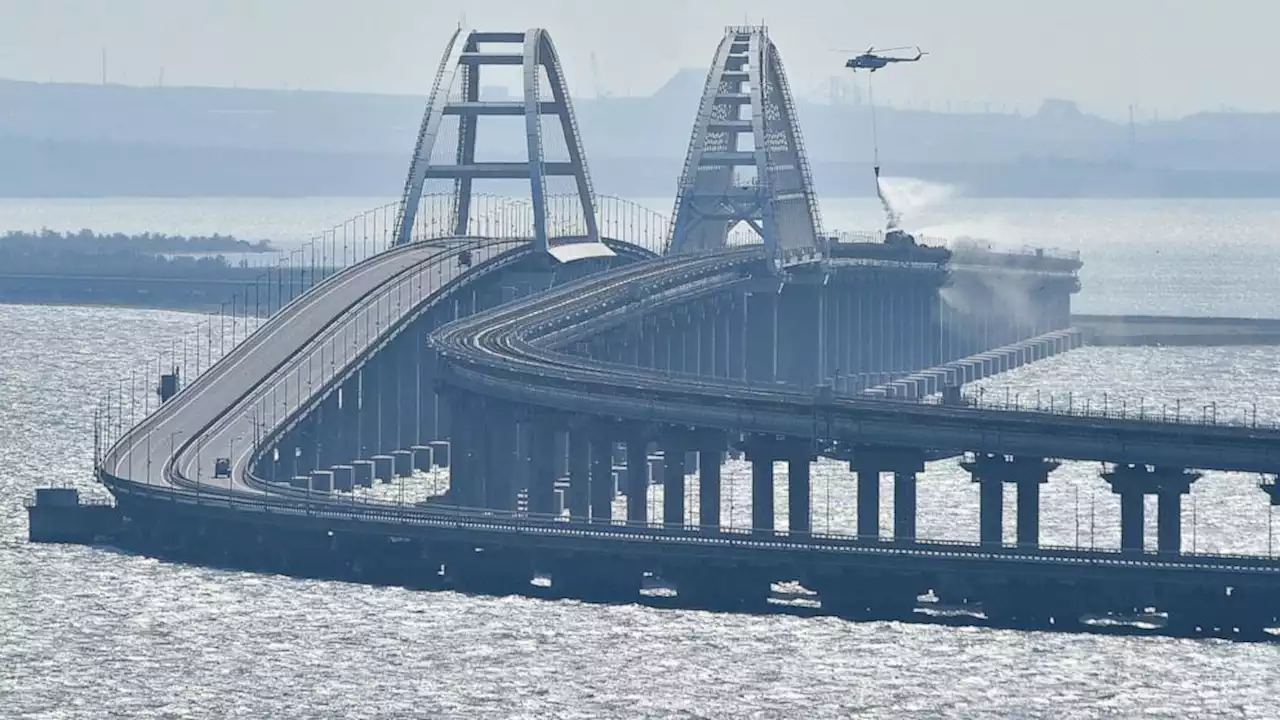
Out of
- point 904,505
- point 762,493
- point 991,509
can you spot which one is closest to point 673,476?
point 762,493

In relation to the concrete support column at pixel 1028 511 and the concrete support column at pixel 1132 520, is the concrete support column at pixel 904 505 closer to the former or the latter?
the concrete support column at pixel 1028 511

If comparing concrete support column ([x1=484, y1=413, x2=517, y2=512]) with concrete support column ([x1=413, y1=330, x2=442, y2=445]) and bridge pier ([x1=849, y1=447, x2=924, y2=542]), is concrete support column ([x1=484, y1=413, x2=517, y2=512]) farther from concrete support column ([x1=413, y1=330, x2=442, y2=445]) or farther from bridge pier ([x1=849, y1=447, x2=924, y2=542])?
concrete support column ([x1=413, y1=330, x2=442, y2=445])

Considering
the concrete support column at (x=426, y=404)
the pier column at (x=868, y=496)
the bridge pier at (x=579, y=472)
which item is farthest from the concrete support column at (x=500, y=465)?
the concrete support column at (x=426, y=404)

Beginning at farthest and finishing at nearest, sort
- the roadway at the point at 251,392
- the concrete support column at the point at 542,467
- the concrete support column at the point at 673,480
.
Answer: the concrete support column at the point at 542,467
the roadway at the point at 251,392
the concrete support column at the point at 673,480

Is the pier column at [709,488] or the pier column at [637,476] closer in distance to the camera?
the pier column at [709,488]

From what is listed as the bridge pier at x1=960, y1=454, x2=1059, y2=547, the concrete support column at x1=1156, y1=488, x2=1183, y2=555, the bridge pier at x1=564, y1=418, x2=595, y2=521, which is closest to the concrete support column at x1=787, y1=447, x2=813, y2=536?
the bridge pier at x1=960, y1=454, x2=1059, y2=547

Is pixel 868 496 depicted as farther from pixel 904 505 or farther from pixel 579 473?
pixel 579 473
